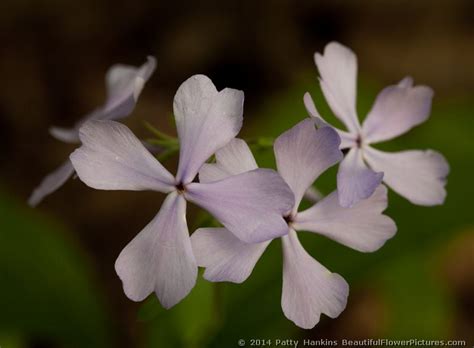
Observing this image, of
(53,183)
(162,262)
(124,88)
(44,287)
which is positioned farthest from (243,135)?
(162,262)

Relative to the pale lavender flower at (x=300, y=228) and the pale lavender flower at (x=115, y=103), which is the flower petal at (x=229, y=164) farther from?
the pale lavender flower at (x=115, y=103)

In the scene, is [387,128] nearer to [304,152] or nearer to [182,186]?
[304,152]

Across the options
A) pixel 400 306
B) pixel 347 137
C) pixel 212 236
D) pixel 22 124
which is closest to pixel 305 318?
pixel 212 236

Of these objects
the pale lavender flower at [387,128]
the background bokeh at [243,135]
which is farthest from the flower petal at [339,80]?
the background bokeh at [243,135]

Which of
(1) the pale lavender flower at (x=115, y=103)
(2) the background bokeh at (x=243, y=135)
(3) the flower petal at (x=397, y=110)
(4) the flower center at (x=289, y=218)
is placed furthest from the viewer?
(2) the background bokeh at (x=243, y=135)

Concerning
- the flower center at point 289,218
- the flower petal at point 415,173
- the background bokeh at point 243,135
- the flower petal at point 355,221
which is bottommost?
the background bokeh at point 243,135

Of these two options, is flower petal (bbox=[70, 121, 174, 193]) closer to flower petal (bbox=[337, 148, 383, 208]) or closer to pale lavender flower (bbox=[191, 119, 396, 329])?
pale lavender flower (bbox=[191, 119, 396, 329])

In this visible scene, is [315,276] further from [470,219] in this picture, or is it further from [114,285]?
[114,285]
